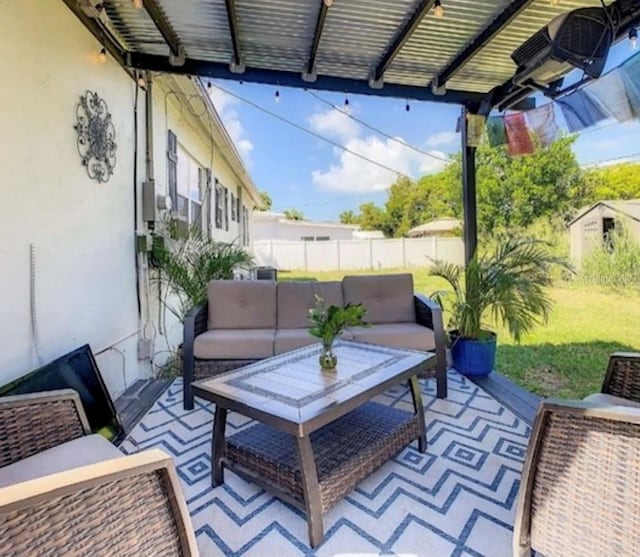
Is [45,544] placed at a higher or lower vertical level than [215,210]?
lower

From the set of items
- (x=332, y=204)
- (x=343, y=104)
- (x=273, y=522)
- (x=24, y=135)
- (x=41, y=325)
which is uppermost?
(x=332, y=204)

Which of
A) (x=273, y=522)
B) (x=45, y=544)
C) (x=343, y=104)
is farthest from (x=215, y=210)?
(x=45, y=544)

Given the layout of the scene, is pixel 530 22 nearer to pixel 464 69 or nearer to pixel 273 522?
pixel 464 69

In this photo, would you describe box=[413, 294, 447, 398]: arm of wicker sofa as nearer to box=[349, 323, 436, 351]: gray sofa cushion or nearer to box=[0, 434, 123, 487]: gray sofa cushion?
box=[349, 323, 436, 351]: gray sofa cushion

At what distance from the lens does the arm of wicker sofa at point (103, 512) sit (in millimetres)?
891

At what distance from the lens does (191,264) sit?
13.5 feet

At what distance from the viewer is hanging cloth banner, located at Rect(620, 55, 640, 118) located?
2.49 meters

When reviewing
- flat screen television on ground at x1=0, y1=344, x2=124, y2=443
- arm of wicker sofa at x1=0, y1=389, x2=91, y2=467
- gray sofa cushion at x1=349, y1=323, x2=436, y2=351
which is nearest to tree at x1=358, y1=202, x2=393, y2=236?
gray sofa cushion at x1=349, y1=323, x2=436, y2=351

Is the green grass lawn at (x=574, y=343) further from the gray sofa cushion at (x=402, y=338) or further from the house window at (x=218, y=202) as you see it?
the house window at (x=218, y=202)

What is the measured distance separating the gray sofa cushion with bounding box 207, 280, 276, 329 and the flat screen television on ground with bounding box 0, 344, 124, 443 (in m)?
1.03

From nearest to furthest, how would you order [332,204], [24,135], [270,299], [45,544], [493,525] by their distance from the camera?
[45,544] → [493,525] → [24,135] → [270,299] → [332,204]

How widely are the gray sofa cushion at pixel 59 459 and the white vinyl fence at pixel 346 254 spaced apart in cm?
694

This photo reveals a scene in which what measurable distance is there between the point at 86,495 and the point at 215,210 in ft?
21.5

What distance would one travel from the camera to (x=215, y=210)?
718 centimetres
